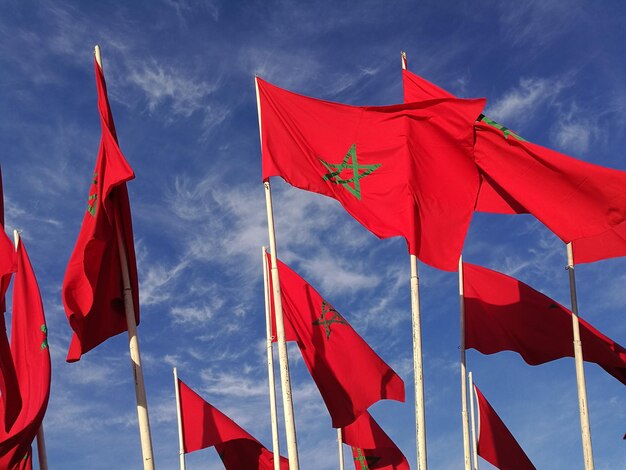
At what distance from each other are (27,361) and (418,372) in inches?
327

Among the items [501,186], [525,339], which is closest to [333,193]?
[501,186]

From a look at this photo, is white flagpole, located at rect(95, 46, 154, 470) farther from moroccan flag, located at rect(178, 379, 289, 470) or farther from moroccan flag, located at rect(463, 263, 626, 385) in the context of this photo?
moroccan flag, located at rect(463, 263, 626, 385)

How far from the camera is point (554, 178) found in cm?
1853

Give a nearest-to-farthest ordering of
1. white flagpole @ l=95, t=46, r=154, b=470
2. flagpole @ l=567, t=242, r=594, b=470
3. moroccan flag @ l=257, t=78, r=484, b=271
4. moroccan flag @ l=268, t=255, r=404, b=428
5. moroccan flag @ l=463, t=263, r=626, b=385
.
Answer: white flagpole @ l=95, t=46, r=154, b=470
moroccan flag @ l=257, t=78, r=484, b=271
flagpole @ l=567, t=242, r=594, b=470
moroccan flag @ l=268, t=255, r=404, b=428
moroccan flag @ l=463, t=263, r=626, b=385

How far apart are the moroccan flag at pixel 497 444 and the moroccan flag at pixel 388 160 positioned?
14.1m

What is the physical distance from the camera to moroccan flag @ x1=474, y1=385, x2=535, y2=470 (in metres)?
29.7

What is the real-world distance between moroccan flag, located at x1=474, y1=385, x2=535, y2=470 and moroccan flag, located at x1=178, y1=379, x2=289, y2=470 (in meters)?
7.50

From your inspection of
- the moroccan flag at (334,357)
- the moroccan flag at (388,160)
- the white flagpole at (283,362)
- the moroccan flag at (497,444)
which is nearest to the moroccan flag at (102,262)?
the white flagpole at (283,362)

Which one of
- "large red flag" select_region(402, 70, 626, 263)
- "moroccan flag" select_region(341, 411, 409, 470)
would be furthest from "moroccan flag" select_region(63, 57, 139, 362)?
"moroccan flag" select_region(341, 411, 409, 470)

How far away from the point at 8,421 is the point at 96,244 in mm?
3857

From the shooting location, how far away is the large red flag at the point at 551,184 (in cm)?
1778

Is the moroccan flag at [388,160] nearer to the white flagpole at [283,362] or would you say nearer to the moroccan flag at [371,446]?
the white flagpole at [283,362]

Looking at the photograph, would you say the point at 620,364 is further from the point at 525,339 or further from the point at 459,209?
the point at 459,209

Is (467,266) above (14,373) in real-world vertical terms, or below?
above
